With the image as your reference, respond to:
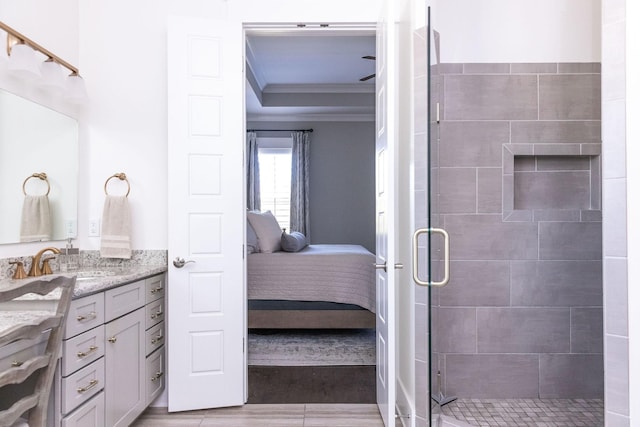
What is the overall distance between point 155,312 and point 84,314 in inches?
30.0

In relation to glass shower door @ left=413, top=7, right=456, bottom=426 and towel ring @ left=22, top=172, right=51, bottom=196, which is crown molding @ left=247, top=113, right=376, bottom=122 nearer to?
glass shower door @ left=413, top=7, right=456, bottom=426

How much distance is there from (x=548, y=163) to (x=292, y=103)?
4.47 metres

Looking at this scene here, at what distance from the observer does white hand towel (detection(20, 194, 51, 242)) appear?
238 centimetres

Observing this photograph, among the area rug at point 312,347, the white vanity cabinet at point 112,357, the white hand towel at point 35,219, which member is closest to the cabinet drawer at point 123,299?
the white vanity cabinet at point 112,357

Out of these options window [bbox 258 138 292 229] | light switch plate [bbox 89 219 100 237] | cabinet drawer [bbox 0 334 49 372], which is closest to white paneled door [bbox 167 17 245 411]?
light switch plate [bbox 89 219 100 237]

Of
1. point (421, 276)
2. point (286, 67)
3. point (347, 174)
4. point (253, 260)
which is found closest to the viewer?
point (421, 276)

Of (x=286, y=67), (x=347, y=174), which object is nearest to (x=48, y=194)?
A: (x=286, y=67)

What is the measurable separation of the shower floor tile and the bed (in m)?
1.60

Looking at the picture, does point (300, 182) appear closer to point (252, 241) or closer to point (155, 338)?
point (252, 241)

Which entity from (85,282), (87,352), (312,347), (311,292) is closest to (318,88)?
(311,292)

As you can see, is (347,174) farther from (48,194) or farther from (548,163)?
(48,194)

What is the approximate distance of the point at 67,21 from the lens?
279cm

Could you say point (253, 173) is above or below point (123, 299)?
above

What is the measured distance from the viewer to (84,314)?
1978mm
